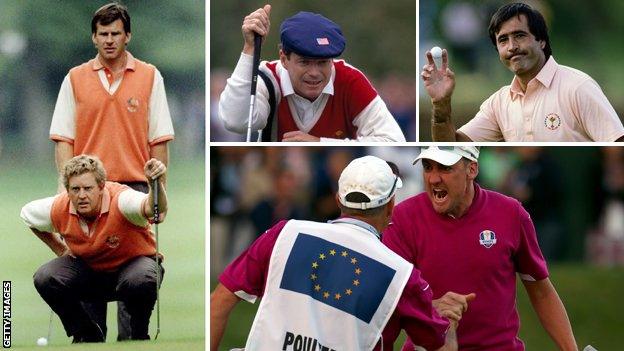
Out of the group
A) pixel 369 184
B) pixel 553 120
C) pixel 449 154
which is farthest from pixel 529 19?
pixel 369 184

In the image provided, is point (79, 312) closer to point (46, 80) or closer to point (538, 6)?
point (46, 80)

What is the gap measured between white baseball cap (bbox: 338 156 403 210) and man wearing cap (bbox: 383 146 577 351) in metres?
0.71

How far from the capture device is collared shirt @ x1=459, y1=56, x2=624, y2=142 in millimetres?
6656

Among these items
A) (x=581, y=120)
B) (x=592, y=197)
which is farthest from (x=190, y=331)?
(x=592, y=197)

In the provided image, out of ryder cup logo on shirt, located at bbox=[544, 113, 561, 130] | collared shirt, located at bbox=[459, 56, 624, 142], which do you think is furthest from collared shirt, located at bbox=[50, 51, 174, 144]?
ryder cup logo on shirt, located at bbox=[544, 113, 561, 130]

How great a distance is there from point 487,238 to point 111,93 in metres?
1.87

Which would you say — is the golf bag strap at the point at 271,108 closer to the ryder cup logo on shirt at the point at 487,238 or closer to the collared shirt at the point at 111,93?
the collared shirt at the point at 111,93

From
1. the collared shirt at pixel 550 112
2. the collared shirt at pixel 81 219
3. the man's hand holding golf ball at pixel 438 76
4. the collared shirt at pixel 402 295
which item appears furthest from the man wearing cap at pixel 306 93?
the collared shirt at pixel 402 295

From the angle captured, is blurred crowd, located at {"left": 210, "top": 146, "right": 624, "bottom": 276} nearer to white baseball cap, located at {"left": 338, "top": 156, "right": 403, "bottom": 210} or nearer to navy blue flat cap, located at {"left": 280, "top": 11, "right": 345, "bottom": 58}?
navy blue flat cap, located at {"left": 280, "top": 11, "right": 345, "bottom": 58}

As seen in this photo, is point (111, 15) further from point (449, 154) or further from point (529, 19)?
point (529, 19)

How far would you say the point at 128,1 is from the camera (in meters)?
6.78

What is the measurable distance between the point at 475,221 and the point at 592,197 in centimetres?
232

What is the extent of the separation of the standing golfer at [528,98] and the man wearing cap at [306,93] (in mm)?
281

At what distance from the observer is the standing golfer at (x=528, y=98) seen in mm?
6645
